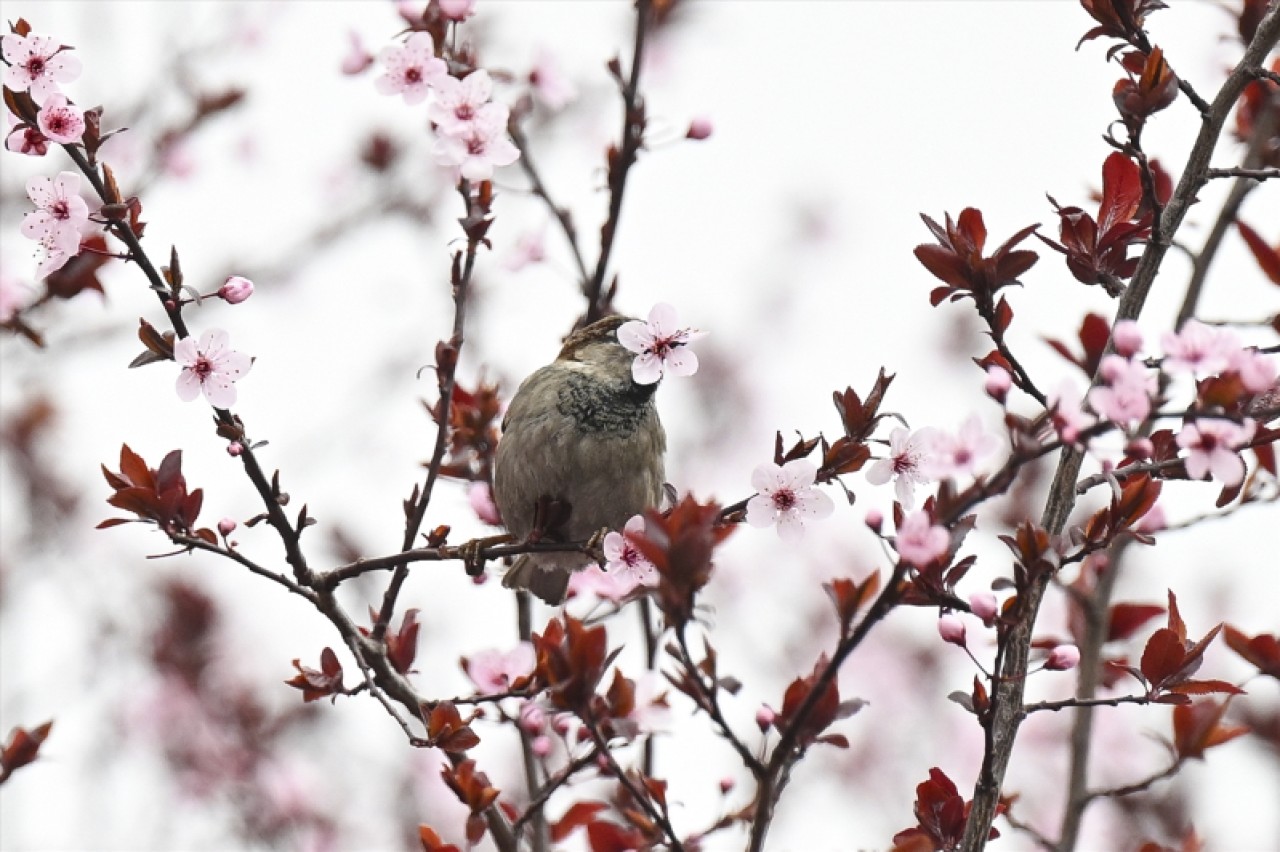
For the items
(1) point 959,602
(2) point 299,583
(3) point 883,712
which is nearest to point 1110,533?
(1) point 959,602

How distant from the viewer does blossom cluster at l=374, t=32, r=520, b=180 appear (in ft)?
8.91

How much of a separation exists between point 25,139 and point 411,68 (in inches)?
36.1

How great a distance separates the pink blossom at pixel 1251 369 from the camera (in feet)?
5.83

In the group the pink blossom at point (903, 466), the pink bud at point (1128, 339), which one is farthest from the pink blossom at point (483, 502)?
the pink bud at point (1128, 339)

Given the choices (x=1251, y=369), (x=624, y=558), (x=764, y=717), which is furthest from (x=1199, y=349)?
(x=624, y=558)

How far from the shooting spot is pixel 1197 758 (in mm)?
2537

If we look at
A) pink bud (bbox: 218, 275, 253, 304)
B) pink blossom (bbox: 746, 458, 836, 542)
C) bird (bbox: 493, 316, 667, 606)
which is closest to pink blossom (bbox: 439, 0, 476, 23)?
pink bud (bbox: 218, 275, 253, 304)

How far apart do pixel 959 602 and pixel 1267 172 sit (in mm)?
910

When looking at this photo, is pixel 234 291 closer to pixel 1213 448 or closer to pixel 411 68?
pixel 411 68

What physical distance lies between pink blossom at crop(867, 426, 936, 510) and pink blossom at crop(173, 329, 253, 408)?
3.77 ft

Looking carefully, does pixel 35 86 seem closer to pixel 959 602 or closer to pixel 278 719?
pixel 959 602

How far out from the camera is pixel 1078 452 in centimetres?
221

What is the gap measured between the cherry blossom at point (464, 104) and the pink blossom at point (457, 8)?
0.34m

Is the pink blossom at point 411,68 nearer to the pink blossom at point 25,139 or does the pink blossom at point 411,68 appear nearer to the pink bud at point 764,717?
the pink blossom at point 25,139
